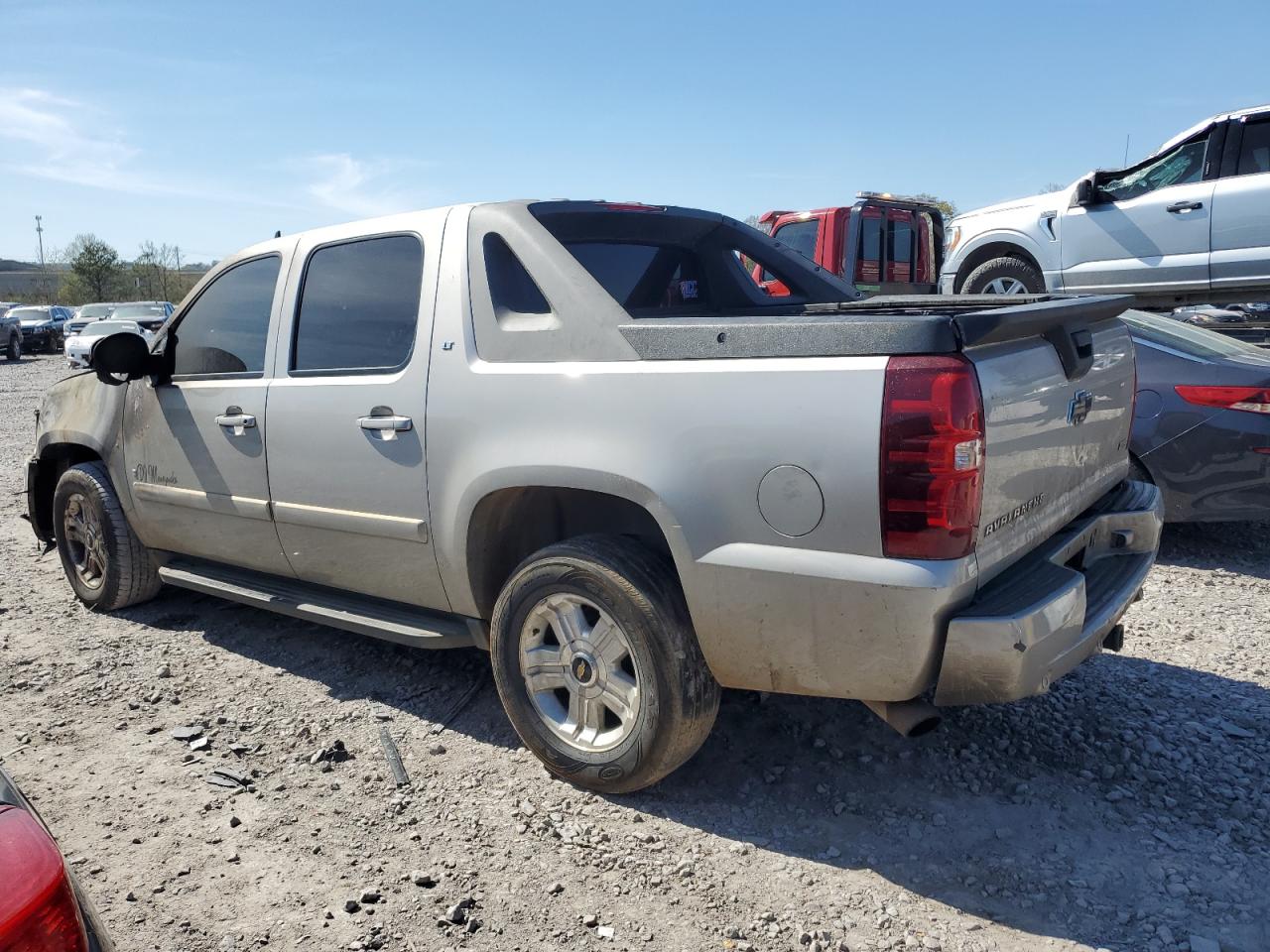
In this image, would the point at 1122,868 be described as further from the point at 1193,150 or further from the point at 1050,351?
the point at 1193,150

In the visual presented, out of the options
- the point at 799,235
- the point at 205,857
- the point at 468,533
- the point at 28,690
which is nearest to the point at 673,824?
the point at 468,533

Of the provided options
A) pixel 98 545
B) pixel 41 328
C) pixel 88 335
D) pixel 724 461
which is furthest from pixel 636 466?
pixel 41 328

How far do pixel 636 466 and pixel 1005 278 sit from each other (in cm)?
775

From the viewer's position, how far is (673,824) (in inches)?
119

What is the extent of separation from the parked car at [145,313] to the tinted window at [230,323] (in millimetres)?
25272

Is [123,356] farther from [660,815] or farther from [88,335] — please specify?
[88,335]

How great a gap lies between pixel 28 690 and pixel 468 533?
2.27 m

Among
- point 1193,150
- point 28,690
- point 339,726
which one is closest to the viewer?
point 339,726

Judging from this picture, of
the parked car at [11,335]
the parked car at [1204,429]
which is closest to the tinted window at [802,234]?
the parked car at [1204,429]

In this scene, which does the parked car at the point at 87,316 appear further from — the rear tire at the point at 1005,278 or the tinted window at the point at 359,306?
the tinted window at the point at 359,306

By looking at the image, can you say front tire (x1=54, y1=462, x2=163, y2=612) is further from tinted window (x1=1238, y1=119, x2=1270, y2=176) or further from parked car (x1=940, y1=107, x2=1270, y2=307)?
tinted window (x1=1238, y1=119, x2=1270, y2=176)

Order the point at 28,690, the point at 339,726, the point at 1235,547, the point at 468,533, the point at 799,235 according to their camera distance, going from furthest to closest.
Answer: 1. the point at 799,235
2. the point at 1235,547
3. the point at 28,690
4. the point at 339,726
5. the point at 468,533

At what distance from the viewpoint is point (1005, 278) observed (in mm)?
9461

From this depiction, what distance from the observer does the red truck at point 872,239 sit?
12.7 metres
